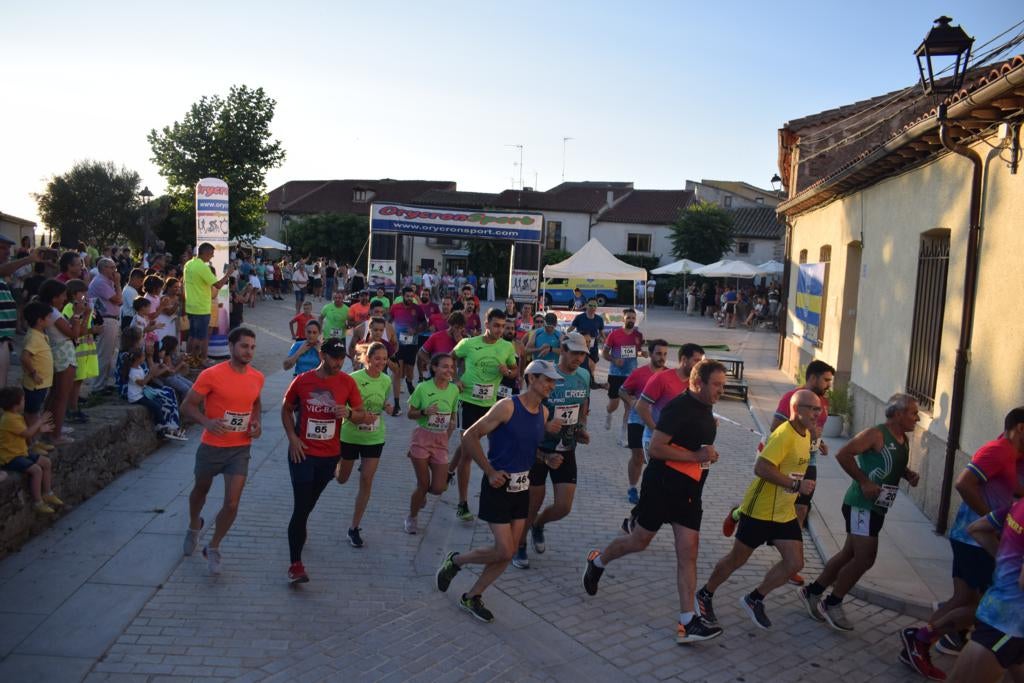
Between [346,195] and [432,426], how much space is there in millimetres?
60534

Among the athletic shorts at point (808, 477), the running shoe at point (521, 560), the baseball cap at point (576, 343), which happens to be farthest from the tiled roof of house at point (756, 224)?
the running shoe at point (521, 560)

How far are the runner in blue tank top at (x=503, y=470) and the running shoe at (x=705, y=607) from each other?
1.36 m

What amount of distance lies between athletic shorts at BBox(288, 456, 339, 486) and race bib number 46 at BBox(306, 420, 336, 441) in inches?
5.8

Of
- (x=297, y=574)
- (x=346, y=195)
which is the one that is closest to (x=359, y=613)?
(x=297, y=574)

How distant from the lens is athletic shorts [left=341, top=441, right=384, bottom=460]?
23.2ft

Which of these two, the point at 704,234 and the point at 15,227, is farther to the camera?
the point at 704,234

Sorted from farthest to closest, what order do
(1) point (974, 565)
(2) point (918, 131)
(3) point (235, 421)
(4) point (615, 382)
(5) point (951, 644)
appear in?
(4) point (615, 382), (2) point (918, 131), (3) point (235, 421), (5) point (951, 644), (1) point (974, 565)

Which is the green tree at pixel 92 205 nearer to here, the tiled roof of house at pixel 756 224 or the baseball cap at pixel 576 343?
the tiled roof of house at pixel 756 224

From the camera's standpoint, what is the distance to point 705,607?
5859mm

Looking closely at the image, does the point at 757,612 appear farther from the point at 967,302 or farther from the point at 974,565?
the point at 967,302

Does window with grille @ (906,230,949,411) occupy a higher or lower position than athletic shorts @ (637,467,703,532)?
higher

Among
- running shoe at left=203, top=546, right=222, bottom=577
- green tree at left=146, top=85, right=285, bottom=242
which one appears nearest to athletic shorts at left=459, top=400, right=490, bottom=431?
running shoe at left=203, top=546, right=222, bottom=577

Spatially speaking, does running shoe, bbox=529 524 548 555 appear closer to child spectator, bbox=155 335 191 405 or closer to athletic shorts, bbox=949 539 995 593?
athletic shorts, bbox=949 539 995 593

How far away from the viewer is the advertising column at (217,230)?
51.8ft
